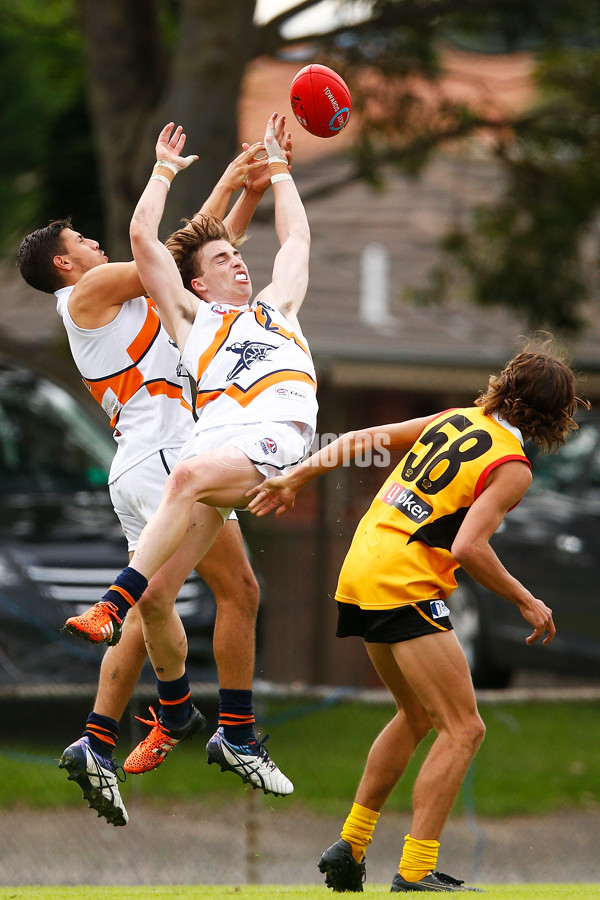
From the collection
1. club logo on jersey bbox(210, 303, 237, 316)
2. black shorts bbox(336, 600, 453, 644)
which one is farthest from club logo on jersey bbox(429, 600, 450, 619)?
club logo on jersey bbox(210, 303, 237, 316)

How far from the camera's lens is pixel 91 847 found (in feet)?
28.0

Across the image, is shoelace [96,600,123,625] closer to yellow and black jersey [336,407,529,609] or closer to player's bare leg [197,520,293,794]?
player's bare leg [197,520,293,794]

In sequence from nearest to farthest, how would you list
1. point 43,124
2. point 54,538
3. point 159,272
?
point 159,272
point 54,538
point 43,124

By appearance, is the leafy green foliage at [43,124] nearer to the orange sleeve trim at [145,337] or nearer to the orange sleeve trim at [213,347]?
the orange sleeve trim at [145,337]

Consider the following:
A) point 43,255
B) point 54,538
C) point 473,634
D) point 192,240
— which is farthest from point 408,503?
point 473,634

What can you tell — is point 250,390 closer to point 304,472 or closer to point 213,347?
point 213,347

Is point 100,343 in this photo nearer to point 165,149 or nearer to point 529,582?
point 165,149

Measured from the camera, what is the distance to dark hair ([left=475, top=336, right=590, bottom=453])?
533 centimetres

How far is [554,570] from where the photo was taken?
414 inches

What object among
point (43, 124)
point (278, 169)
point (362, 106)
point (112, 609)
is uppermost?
point (278, 169)

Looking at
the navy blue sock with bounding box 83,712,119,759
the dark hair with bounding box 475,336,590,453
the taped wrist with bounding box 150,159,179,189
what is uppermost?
the taped wrist with bounding box 150,159,179,189

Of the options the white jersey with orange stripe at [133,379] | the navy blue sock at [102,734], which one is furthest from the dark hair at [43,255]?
the navy blue sock at [102,734]

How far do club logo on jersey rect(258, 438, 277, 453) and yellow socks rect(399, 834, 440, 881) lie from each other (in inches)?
67.8

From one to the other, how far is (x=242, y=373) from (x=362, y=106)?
7.50m
